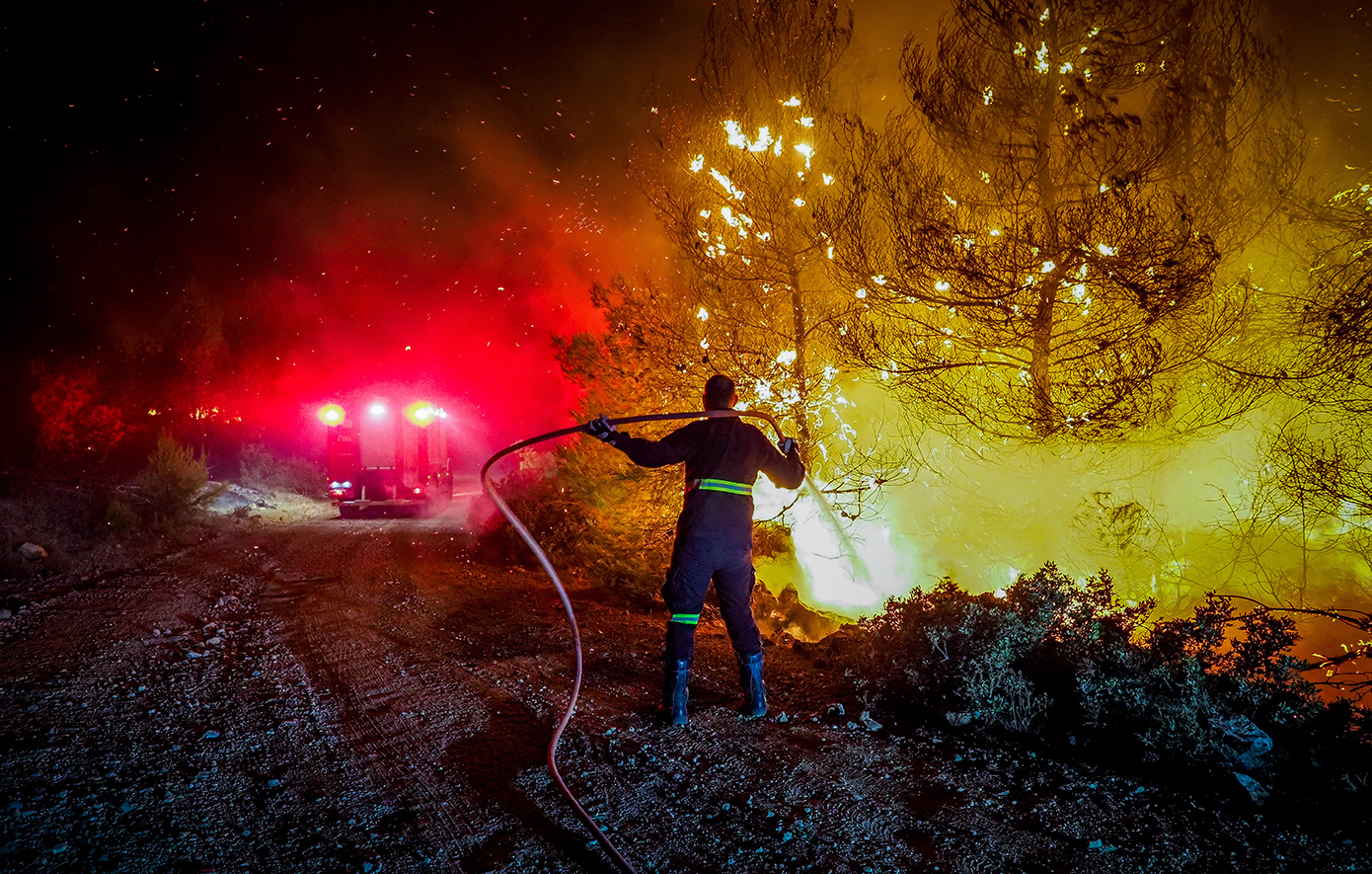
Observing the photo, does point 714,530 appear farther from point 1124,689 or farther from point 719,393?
point 1124,689

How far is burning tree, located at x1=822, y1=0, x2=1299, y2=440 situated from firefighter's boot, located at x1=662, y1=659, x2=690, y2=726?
3.99 m

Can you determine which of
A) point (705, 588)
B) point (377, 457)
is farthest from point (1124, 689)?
point (377, 457)

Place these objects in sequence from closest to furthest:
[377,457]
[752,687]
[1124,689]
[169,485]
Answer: [1124,689] → [752,687] → [169,485] → [377,457]

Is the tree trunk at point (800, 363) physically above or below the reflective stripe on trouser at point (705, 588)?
above

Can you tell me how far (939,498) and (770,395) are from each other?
13.5ft

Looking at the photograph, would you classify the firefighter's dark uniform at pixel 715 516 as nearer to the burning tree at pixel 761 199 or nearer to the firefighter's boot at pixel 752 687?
the firefighter's boot at pixel 752 687

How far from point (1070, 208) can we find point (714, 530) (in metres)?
4.52

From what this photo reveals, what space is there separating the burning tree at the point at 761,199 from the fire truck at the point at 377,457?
1361cm

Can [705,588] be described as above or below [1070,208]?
below

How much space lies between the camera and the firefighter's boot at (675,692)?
445 centimetres

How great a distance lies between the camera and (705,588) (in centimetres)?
471

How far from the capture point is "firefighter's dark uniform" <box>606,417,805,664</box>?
4621mm

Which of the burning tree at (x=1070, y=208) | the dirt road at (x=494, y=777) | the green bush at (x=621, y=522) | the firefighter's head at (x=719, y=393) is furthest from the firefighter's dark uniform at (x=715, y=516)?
the green bush at (x=621, y=522)

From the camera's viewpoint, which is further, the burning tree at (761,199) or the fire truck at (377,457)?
the fire truck at (377,457)
